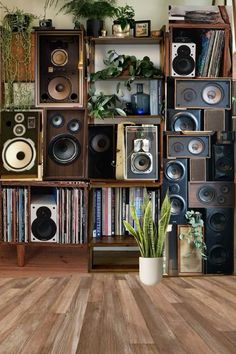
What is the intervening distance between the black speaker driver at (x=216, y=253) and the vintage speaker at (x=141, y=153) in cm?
75

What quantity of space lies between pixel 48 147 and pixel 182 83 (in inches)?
49.0

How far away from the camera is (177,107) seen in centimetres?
376

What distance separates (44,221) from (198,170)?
1.32 meters

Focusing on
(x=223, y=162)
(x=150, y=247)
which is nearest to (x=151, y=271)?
(x=150, y=247)

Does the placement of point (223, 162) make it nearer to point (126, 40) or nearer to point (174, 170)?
point (174, 170)

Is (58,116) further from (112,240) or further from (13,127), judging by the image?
(112,240)

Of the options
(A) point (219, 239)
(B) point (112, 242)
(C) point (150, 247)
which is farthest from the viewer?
(A) point (219, 239)

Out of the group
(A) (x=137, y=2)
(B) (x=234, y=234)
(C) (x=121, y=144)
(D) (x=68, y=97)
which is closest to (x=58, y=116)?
(D) (x=68, y=97)

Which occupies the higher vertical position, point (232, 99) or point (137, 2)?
point (137, 2)

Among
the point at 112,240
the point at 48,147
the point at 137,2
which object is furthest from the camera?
the point at 137,2

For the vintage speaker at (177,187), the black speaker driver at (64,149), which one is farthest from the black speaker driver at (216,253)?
the black speaker driver at (64,149)

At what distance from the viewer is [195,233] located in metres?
3.64

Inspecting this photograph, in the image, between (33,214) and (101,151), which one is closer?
(33,214)

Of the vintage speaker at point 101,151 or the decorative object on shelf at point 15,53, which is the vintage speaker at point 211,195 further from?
the decorative object on shelf at point 15,53
